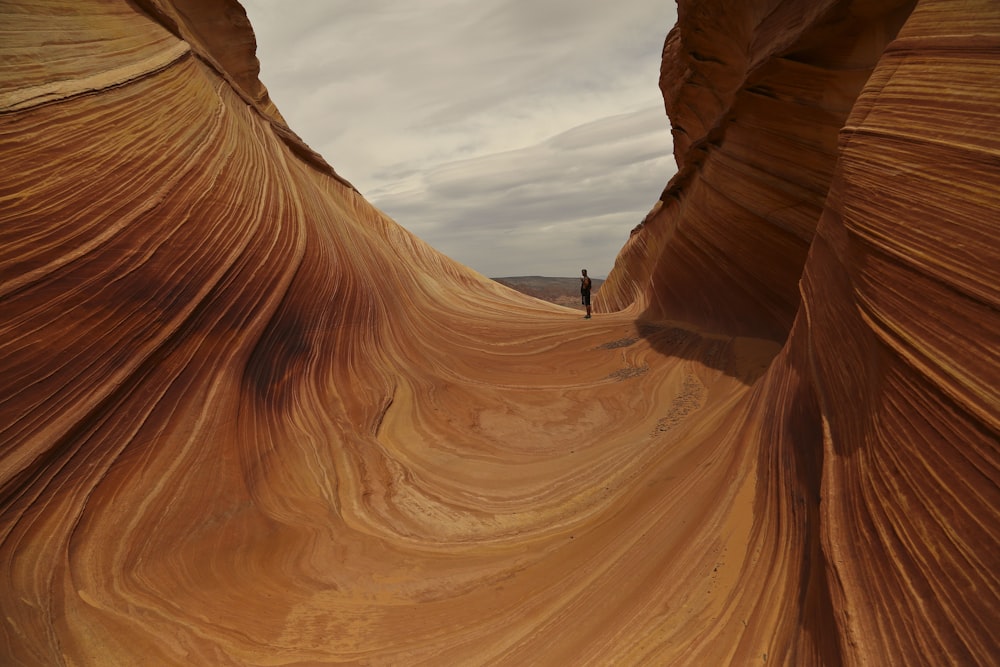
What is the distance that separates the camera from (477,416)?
261 inches

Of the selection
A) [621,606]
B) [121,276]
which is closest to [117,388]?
[121,276]

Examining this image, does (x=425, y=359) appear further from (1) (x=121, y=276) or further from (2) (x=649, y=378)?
(1) (x=121, y=276)

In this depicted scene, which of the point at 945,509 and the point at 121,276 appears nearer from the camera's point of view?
the point at 945,509

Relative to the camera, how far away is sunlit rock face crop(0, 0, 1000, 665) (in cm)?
225

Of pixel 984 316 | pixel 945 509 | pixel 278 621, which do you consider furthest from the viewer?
pixel 278 621

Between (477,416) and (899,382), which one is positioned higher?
(899,382)

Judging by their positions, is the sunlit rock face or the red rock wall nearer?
the red rock wall

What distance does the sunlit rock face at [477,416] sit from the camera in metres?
2.25

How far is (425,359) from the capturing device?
771 cm

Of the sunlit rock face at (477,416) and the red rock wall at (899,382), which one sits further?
the sunlit rock face at (477,416)

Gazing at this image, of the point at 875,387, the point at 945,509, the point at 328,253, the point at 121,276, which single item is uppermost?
the point at 328,253

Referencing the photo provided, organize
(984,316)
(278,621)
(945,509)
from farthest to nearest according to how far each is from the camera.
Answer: (278,621) < (984,316) < (945,509)

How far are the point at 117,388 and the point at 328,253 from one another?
3714 millimetres

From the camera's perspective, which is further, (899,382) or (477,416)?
(477,416)
